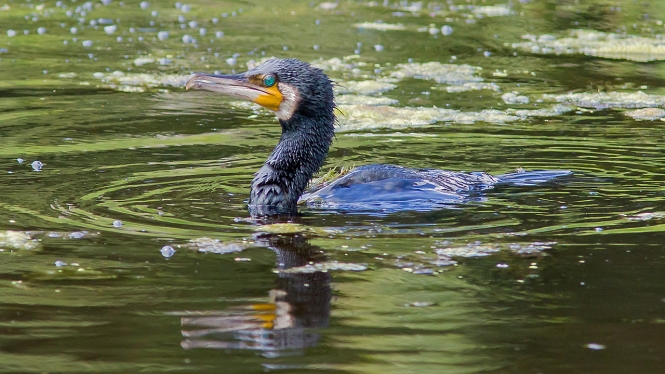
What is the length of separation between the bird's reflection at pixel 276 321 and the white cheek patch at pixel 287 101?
6.94 feet

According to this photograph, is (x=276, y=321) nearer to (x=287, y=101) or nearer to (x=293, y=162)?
(x=293, y=162)

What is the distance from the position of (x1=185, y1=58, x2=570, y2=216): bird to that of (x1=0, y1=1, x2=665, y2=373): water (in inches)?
9.5

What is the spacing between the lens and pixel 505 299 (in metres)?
4.38

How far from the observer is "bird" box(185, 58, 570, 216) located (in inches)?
256

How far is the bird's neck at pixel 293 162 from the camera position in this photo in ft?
21.5

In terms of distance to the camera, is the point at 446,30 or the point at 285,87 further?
the point at 446,30

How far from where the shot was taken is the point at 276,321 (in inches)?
159

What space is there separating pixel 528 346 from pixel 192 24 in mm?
11911

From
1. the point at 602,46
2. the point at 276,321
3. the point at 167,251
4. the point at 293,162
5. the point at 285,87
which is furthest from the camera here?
the point at 602,46

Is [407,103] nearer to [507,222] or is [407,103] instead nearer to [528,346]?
[507,222]

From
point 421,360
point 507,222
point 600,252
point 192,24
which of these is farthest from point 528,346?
point 192,24

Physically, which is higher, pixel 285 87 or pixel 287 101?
pixel 285 87

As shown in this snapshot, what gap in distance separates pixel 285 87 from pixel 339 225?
4.15 feet

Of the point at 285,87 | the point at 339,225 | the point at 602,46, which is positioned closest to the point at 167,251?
the point at 339,225
